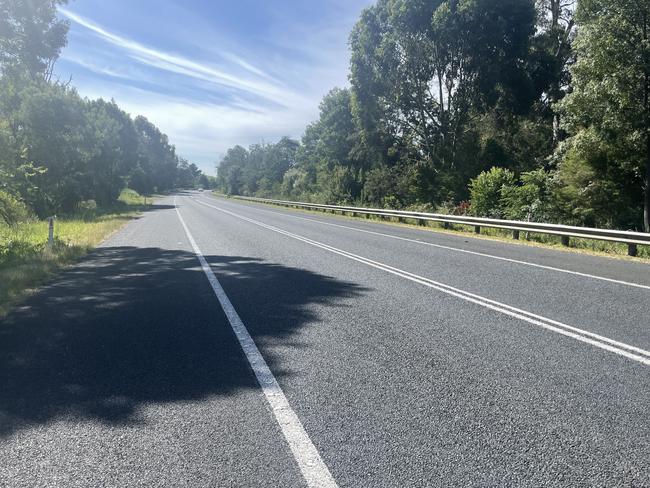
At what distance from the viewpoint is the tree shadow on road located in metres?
3.57

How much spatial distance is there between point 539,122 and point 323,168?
37363 millimetres

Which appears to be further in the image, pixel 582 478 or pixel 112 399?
pixel 112 399

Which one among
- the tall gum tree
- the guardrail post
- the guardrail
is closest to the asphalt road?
the guardrail

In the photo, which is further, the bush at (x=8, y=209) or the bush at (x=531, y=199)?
the bush at (x=531, y=199)

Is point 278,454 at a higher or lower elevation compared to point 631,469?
lower

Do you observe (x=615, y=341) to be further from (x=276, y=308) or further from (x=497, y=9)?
(x=497, y=9)

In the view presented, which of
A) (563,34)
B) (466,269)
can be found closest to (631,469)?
(466,269)

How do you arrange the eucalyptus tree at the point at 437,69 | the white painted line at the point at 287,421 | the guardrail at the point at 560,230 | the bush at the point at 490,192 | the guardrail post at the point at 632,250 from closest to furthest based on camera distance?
the white painted line at the point at 287,421 → the guardrail at the point at 560,230 → the guardrail post at the point at 632,250 → the bush at the point at 490,192 → the eucalyptus tree at the point at 437,69

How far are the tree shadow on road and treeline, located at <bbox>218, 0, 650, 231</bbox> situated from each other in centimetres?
1654

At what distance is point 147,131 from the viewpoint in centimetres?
11306

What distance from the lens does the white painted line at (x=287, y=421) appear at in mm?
2570

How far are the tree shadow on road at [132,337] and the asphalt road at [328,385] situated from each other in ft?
0.08

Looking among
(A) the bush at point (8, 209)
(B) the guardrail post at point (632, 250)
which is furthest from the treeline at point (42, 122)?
(B) the guardrail post at point (632, 250)

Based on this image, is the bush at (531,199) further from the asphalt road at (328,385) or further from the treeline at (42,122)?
the treeline at (42,122)
